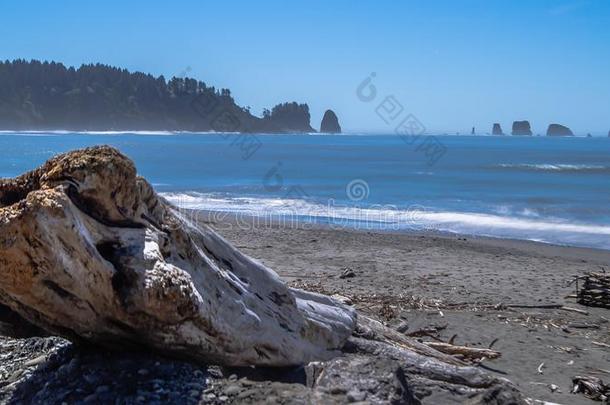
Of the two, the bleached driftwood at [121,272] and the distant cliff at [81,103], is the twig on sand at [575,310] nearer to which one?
the bleached driftwood at [121,272]

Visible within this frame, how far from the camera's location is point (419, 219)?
22328 mm

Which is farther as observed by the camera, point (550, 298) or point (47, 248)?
point (550, 298)

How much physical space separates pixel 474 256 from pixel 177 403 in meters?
11.8

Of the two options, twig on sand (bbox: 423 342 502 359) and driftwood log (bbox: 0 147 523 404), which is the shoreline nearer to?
twig on sand (bbox: 423 342 502 359)

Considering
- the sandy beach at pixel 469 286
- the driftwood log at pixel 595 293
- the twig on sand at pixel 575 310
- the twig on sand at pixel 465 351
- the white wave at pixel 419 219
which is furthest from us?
the white wave at pixel 419 219

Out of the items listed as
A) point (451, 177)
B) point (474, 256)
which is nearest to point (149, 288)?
point (474, 256)

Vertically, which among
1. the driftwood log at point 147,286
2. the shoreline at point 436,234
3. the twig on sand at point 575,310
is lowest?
the shoreline at point 436,234

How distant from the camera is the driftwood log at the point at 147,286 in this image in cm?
317

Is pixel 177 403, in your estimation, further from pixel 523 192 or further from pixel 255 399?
pixel 523 192

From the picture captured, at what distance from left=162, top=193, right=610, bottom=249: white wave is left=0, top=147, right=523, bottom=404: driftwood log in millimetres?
14813

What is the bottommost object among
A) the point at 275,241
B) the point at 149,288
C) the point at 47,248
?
the point at 275,241

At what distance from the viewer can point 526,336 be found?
7660 mm

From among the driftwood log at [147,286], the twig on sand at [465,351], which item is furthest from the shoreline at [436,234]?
the driftwood log at [147,286]

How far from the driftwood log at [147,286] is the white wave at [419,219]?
14813mm
